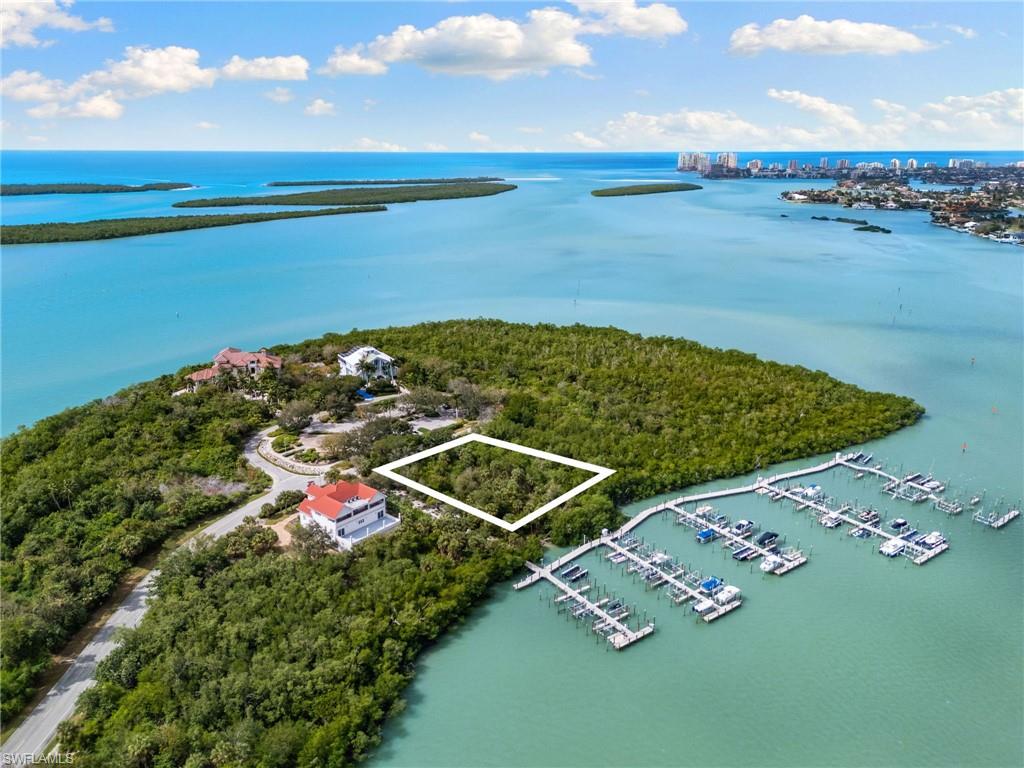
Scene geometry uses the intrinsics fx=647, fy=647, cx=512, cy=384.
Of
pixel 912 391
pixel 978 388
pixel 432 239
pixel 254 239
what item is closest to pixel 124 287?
pixel 254 239

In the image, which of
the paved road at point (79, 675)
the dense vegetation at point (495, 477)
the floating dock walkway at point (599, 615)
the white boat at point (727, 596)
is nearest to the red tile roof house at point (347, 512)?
the dense vegetation at point (495, 477)

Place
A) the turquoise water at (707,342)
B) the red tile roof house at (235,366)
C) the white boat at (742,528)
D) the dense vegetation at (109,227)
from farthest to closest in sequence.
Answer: the dense vegetation at (109,227), the red tile roof house at (235,366), the white boat at (742,528), the turquoise water at (707,342)

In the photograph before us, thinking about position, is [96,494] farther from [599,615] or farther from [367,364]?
[599,615]

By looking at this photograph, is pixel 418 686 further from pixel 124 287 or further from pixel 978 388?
pixel 124 287

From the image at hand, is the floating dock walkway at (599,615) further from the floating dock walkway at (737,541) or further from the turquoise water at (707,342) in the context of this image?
the floating dock walkway at (737,541)

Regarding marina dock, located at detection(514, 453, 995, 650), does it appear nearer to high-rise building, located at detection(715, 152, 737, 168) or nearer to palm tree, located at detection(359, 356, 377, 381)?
palm tree, located at detection(359, 356, 377, 381)

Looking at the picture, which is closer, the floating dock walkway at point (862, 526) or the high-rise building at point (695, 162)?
the floating dock walkway at point (862, 526)

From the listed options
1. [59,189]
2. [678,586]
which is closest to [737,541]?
[678,586]

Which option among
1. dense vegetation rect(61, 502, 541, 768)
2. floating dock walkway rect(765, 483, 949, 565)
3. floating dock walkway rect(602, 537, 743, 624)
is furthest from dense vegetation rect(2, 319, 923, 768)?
floating dock walkway rect(765, 483, 949, 565)
